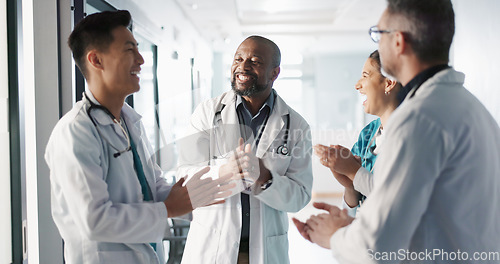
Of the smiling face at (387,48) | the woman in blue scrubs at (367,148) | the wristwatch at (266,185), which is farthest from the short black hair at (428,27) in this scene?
the wristwatch at (266,185)

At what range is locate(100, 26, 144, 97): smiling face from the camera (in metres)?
1.26

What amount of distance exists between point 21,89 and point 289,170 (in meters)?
1.16

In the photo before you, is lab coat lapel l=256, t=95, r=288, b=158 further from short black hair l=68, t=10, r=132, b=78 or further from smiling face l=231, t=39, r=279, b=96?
short black hair l=68, t=10, r=132, b=78

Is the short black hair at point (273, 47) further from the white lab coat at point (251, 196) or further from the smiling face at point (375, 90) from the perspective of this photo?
the smiling face at point (375, 90)

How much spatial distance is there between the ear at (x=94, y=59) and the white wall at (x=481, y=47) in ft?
6.16

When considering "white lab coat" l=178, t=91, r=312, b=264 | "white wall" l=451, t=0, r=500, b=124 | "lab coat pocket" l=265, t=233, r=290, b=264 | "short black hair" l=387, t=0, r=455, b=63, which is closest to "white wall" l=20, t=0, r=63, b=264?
"white lab coat" l=178, t=91, r=312, b=264

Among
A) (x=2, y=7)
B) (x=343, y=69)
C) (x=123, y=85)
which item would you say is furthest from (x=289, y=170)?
(x=343, y=69)

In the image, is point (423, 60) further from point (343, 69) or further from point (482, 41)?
point (343, 69)

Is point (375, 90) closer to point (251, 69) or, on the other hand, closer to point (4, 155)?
point (251, 69)

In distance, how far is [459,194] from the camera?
94 cm

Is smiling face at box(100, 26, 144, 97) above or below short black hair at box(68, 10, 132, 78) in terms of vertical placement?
below

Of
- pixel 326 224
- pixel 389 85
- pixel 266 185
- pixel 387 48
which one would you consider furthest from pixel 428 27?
pixel 266 185

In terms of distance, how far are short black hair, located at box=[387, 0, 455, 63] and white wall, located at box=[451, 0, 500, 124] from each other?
1296 mm

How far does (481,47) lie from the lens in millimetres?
2285
